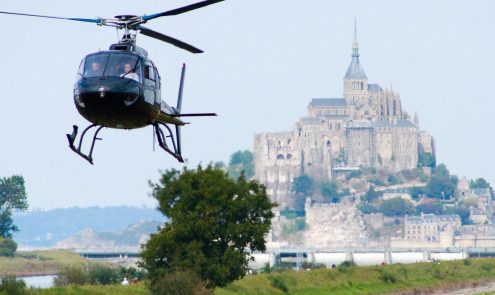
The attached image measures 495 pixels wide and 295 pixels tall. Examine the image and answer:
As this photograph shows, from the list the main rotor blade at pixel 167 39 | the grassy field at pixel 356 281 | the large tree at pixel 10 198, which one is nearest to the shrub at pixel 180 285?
the grassy field at pixel 356 281

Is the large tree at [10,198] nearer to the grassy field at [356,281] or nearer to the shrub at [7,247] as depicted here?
the shrub at [7,247]

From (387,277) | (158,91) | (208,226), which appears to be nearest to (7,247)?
(387,277)

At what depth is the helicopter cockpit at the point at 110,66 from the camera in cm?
2770

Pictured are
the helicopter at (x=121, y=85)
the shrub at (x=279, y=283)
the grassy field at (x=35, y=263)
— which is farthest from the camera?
the grassy field at (x=35, y=263)

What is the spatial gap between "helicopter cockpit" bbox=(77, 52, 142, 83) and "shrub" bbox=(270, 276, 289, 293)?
4561cm

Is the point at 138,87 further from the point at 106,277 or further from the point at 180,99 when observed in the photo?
the point at 106,277

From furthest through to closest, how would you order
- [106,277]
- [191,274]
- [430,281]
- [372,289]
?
[430,281], [372,289], [106,277], [191,274]

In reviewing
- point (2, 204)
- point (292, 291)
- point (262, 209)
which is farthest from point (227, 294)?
point (2, 204)

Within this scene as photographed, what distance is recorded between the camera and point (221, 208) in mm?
61969

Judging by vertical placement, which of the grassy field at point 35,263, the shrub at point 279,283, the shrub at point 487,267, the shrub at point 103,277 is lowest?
the shrub at point 279,283

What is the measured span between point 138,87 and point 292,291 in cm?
4667

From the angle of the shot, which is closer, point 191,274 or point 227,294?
point 191,274

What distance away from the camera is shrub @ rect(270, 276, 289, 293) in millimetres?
73062

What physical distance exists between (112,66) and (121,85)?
1.56 ft
